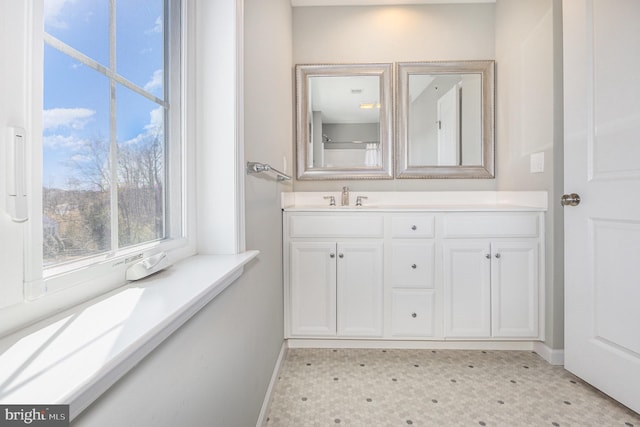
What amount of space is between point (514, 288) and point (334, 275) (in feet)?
3.47

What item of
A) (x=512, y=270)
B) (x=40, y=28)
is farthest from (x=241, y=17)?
(x=512, y=270)

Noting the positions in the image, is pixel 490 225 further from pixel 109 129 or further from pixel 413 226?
pixel 109 129

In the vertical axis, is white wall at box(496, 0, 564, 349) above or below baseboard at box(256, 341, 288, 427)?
above

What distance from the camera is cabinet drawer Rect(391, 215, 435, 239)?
6.34 ft

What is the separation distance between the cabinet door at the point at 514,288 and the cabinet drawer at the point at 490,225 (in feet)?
0.20

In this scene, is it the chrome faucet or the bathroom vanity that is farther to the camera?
the chrome faucet

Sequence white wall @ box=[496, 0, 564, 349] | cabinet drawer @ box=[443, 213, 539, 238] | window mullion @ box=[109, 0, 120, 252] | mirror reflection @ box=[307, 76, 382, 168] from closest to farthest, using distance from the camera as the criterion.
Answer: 1. window mullion @ box=[109, 0, 120, 252]
2. white wall @ box=[496, 0, 564, 349]
3. cabinet drawer @ box=[443, 213, 539, 238]
4. mirror reflection @ box=[307, 76, 382, 168]

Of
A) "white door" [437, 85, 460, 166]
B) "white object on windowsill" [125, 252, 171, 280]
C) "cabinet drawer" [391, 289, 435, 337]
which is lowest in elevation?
"cabinet drawer" [391, 289, 435, 337]

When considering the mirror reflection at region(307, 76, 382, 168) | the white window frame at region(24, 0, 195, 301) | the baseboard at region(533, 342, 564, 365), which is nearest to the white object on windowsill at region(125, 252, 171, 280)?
the white window frame at region(24, 0, 195, 301)

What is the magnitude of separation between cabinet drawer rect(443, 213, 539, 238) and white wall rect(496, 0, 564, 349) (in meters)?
0.10

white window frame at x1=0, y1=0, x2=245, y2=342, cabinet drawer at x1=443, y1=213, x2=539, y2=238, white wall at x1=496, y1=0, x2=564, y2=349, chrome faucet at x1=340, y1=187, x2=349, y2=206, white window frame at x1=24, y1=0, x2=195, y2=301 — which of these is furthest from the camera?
chrome faucet at x1=340, y1=187, x2=349, y2=206

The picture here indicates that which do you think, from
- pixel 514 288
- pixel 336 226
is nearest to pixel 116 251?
pixel 336 226

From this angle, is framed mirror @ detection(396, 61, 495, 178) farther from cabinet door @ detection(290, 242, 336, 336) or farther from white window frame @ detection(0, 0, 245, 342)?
white window frame @ detection(0, 0, 245, 342)

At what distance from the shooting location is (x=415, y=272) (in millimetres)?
1947
